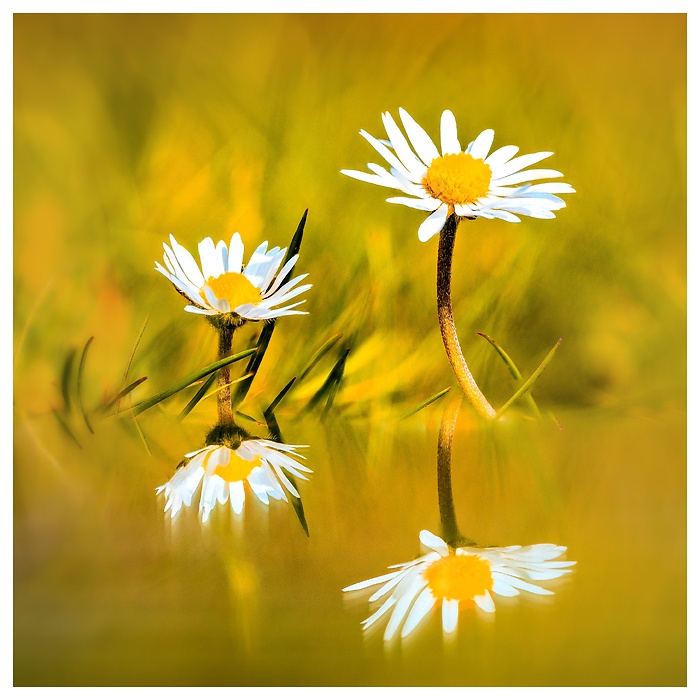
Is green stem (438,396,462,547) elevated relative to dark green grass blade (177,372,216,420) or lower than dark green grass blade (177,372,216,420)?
lower

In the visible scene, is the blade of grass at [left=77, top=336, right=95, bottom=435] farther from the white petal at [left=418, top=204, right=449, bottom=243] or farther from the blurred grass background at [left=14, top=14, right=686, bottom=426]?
the white petal at [left=418, top=204, right=449, bottom=243]

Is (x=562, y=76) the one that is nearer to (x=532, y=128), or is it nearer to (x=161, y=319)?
(x=532, y=128)

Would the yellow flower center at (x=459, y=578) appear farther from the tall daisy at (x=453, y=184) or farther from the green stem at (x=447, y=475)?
the tall daisy at (x=453, y=184)

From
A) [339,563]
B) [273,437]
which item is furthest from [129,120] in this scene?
[339,563]

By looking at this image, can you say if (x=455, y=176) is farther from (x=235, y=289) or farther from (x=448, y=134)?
(x=235, y=289)

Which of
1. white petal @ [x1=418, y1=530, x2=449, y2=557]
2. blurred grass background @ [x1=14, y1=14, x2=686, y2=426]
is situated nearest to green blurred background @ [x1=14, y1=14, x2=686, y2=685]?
blurred grass background @ [x1=14, y1=14, x2=686, y2=426]

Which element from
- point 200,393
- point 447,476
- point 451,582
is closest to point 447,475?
point 447,476

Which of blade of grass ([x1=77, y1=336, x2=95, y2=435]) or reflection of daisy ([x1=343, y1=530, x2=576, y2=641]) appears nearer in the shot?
reflection of daisy ([x1=343, y1=530, x2=576, y2=641])
